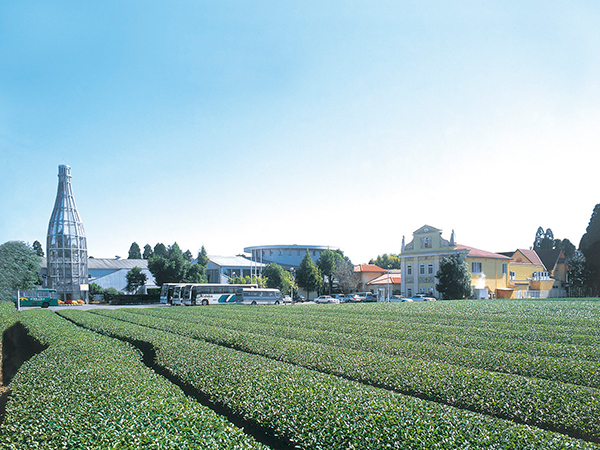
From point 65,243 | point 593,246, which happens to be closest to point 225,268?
point 65,243

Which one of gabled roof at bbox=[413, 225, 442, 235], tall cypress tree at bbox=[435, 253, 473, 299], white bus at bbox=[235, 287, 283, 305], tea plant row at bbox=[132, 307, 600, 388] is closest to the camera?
tea plant row at bbox=[132, 307, 600, 388]

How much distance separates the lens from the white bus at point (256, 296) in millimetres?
42406

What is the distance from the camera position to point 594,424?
6051 mm

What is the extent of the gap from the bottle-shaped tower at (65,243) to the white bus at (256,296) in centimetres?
2014

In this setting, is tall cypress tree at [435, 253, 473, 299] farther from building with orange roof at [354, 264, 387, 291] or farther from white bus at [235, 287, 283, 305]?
building with orange roof at [354, 264, 387, 291]

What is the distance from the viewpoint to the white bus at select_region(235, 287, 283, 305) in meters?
42.4

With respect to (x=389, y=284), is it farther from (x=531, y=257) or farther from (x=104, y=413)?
(x=104, y=413)

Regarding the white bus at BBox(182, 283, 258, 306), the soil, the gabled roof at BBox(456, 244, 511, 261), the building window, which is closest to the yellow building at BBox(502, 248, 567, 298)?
the gabled roof at BBox(456, 244, 511, 261)

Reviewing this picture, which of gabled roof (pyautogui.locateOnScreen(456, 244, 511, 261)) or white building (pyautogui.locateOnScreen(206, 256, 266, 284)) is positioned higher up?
gabled roof (pyautogui.locateOnScreen(456, 244, 511, 261))

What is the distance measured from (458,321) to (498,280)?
3667 centimetres

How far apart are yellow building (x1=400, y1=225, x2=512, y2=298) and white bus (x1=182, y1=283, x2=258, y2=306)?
2469 centimetres

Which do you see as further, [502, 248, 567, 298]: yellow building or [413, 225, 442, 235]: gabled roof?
[502, 248, 567, 298]: yellow building

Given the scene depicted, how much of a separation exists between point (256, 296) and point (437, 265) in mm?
23827

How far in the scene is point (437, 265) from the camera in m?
51.6
